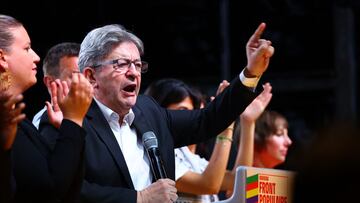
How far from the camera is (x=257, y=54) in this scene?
2.62 m

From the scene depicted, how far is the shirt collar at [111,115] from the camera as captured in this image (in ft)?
8.31

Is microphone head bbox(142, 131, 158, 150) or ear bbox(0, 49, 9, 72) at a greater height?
ear bbox(0, 49, 9, 72)

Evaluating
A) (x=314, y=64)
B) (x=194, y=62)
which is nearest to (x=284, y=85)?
(x=314, y=64)

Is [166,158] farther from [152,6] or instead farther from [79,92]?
[152,6]

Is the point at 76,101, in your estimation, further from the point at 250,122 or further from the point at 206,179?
the point at 250,122

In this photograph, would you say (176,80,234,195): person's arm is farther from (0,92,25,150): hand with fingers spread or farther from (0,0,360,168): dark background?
(0,0,360,168): dark background

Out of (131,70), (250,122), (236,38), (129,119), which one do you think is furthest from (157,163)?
(236,38)

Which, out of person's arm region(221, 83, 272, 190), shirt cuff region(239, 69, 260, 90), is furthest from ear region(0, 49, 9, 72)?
person's arm region(221, 83, 272, 190)

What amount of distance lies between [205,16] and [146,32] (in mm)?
489

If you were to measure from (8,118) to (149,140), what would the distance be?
2.53 ft

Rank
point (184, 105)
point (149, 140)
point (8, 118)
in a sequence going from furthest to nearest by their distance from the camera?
point (184, 105), point (149, 140), point (8, 118)

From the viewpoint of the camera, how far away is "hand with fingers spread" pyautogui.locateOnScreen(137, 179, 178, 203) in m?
2.26

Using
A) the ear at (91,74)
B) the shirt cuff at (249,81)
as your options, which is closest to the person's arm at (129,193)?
the ear at (91,74)

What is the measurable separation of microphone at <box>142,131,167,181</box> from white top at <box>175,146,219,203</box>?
2.84ft
